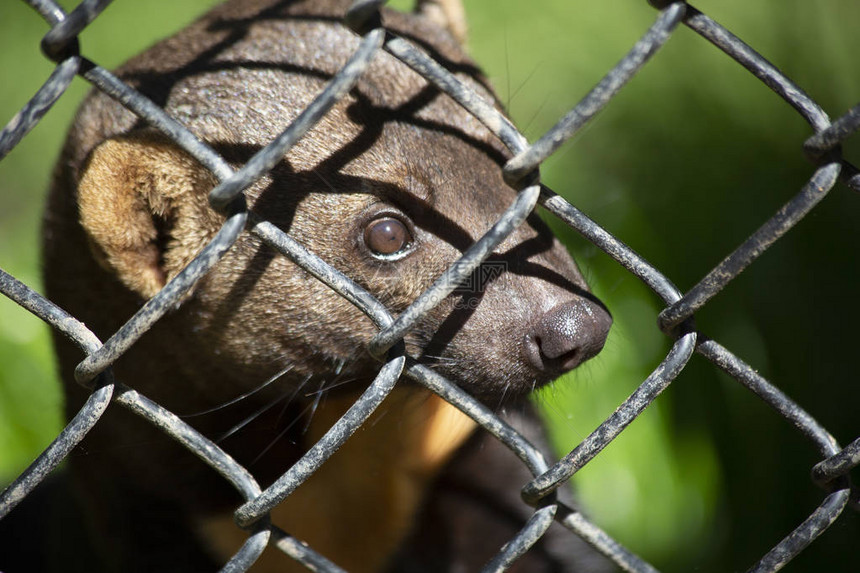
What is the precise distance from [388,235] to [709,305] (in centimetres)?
193

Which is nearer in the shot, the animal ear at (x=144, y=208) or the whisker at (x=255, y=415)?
the animal ear at (x=144, y=208)

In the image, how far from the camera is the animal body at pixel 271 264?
1805 mm

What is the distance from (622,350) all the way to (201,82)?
201cm

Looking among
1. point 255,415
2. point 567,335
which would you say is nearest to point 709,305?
point 567,335

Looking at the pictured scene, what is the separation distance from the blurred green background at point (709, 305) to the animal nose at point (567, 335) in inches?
38.0

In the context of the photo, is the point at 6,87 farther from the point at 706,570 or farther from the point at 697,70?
the point at 706,570

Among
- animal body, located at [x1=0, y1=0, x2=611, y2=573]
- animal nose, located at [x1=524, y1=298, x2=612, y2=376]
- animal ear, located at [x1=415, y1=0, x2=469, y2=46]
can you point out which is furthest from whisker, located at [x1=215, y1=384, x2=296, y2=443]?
animal ear, located at [x1=415, y1=0, x2=469, y2=46]

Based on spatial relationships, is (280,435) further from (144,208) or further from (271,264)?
(144,208)

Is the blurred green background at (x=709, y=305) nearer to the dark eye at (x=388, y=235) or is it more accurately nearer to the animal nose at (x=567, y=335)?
the animal nose at (x=567, y=335)

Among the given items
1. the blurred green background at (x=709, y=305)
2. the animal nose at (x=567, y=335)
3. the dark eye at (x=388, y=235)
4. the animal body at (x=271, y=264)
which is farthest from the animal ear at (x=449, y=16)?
the animal nose at (x=567, y=335)

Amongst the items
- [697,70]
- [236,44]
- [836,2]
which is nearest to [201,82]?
[236,44]

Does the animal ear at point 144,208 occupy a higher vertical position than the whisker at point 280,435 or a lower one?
higher

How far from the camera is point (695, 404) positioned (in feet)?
10.8

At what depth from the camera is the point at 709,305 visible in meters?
3.34
